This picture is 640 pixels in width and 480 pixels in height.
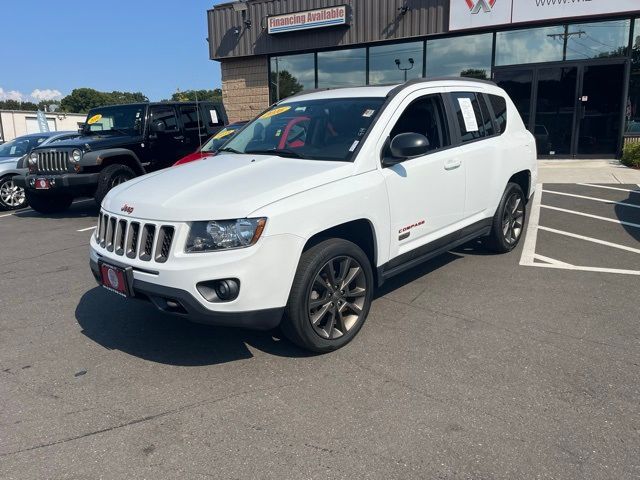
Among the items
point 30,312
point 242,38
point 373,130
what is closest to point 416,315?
point 373,130

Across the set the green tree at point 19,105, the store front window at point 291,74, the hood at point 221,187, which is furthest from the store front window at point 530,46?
the green tree at point 19,105

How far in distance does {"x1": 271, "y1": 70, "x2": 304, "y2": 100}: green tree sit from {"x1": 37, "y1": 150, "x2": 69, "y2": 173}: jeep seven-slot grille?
905cm

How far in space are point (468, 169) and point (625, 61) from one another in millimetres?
11260

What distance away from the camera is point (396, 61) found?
15109 millimetres

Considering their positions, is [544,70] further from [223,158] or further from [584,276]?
[223,158]

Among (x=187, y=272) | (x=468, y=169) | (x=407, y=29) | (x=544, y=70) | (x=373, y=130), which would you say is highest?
(x=407, y=29)

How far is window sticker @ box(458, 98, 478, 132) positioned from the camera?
16.3 ft

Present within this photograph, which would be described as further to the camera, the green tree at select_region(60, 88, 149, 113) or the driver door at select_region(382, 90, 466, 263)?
the green tree at select_region(60, 88, 149, 113)

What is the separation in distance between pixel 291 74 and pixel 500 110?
1198 cm

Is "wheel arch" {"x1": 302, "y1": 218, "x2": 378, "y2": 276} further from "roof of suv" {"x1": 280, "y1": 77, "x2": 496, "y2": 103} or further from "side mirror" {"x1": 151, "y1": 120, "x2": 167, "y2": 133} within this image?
"side mirror" {"x1": 151, "y1": 120, "x2": 167, "y2": 133}

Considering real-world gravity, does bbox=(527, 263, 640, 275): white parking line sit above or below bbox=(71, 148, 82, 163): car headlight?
below

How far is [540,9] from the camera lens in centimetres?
1307

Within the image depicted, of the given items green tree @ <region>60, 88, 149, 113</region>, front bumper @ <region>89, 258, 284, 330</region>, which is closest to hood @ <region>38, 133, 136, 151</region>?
front bumper @ <region>89, 258, 284, 330</region>

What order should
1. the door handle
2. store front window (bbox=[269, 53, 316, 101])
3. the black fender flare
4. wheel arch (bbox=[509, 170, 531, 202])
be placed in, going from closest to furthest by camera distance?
the door handle < wheel arch (bbox=[509, 170, 531, 202]) < the black fender flare < store front window (bbox=[269, 53, 316, 101])
